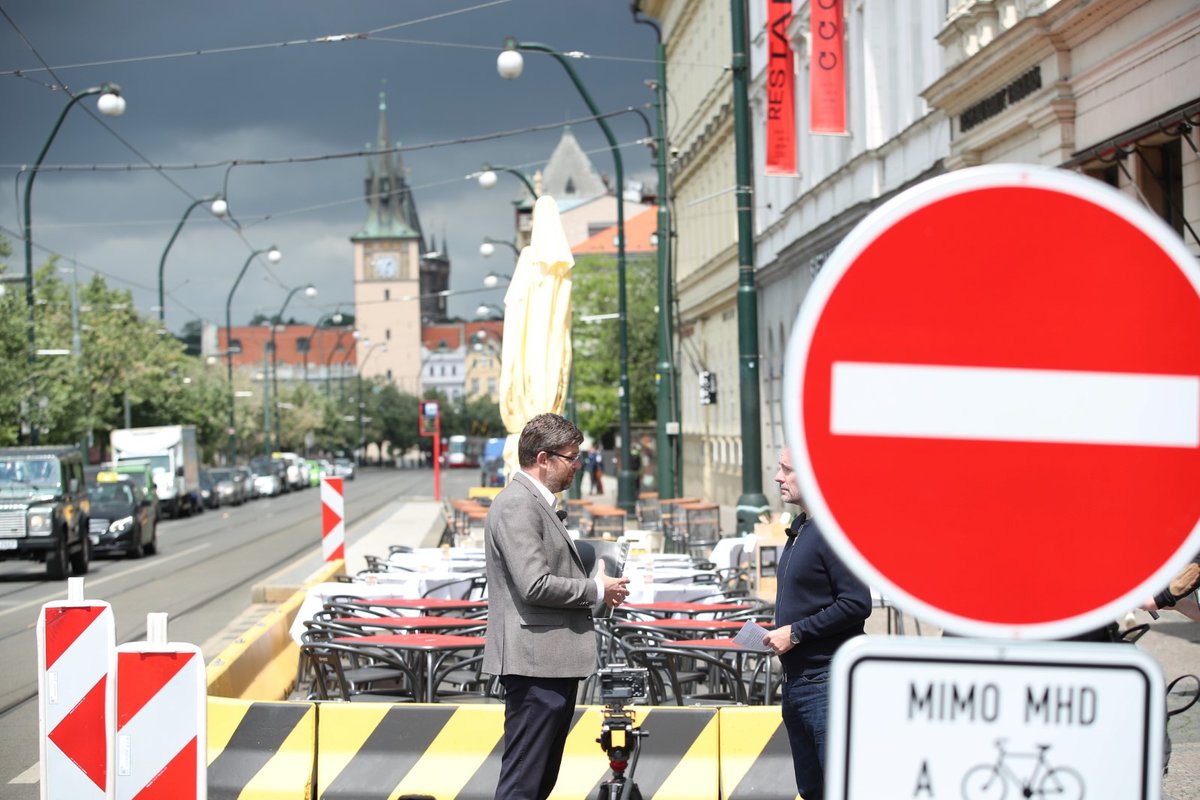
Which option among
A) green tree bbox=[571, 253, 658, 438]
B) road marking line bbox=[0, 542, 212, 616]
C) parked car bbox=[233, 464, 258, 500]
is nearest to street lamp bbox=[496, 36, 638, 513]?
road marking line bbox=[0, 542, 212, 616]

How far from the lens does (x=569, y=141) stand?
185 m

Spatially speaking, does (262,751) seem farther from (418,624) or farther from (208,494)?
(208,494)

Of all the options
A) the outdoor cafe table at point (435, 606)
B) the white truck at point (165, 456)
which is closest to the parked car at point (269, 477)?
the white truck at point (165, 456)

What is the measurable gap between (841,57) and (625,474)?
16.2m

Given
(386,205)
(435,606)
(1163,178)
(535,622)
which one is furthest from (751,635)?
(386,205)

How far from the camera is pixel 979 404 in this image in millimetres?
2506

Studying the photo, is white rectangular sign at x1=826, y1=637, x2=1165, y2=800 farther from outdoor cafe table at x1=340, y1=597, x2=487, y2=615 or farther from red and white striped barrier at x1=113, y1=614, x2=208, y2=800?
outdoor cafe table at x1=340, y1=597, x2=487, y2=615

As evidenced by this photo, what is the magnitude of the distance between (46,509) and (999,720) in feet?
83.0

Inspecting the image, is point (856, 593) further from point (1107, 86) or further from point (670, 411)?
point (670, 411)

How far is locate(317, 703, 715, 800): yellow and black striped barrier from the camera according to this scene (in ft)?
25.2

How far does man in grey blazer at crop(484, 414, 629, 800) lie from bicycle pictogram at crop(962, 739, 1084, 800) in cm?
343

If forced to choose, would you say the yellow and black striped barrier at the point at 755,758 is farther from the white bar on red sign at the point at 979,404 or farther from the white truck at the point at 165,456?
the white truck at the point at 165,456

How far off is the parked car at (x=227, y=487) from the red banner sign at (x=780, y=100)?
3885 cm

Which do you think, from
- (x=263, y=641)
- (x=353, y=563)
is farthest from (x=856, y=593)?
(x=353, y=563)
